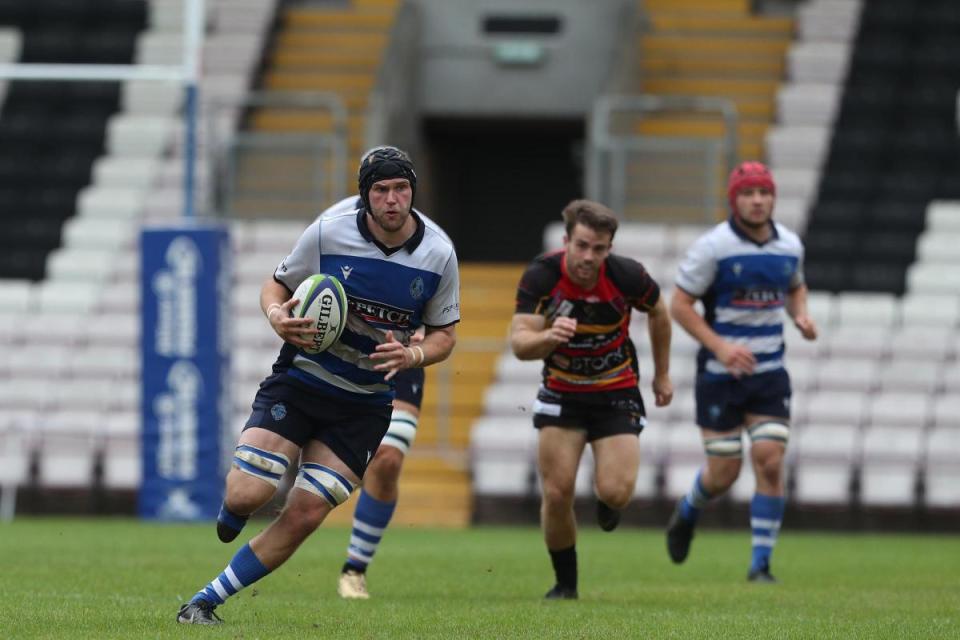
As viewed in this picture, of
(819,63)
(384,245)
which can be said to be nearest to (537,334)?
(384,245)

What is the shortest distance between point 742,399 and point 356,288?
3471 millimetres

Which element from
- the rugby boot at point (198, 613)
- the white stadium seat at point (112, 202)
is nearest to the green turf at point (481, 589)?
the rugby boot at point (198, 613)

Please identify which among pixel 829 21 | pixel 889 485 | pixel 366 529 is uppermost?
pixel 829 21

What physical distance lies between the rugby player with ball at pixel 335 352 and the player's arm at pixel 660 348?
5.28 ft

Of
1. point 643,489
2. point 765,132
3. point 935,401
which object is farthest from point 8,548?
point 765,132

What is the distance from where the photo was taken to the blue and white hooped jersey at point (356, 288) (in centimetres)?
718

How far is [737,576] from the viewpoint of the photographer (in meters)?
10.5

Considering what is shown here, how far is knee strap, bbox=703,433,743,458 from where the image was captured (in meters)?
10.1

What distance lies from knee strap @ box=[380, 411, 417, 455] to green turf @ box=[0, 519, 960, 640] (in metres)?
0.73

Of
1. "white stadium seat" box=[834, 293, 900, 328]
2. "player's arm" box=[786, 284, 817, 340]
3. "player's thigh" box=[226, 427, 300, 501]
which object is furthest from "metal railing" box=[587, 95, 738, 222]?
"player's thigh" box=[226, 427, 300, 501]

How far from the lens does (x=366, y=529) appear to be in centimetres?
900

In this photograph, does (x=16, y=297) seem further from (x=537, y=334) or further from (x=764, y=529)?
(x=537, y=334)

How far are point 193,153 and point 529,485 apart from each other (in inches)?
159

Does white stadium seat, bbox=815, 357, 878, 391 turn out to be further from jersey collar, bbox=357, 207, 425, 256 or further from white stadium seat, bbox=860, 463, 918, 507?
jersey collar, bbox=357, 207, 425, 256
